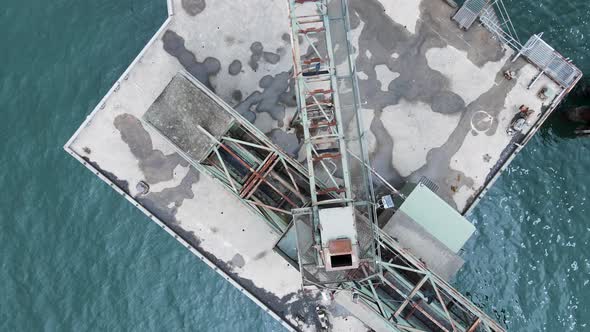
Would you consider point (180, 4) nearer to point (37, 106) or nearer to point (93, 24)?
point (93, 24)

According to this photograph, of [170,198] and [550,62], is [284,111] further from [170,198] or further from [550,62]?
[550,62]

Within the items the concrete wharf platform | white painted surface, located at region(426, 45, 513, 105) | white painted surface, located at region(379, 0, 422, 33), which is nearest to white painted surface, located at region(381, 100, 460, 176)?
the concrete wharf platform

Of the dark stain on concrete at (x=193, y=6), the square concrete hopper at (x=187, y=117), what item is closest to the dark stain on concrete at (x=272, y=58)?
the dark stain on concrete at (x=193, y=6)

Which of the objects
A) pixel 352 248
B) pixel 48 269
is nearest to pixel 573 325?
pixel 352 248

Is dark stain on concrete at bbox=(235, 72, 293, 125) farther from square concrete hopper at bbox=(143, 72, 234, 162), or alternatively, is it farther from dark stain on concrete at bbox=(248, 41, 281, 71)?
square concrete hopper at bbox=(143, 72, 234, 162)

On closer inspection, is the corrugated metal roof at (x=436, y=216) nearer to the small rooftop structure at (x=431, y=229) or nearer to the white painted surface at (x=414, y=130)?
the small rooftop structure at (x=431, y=229)
